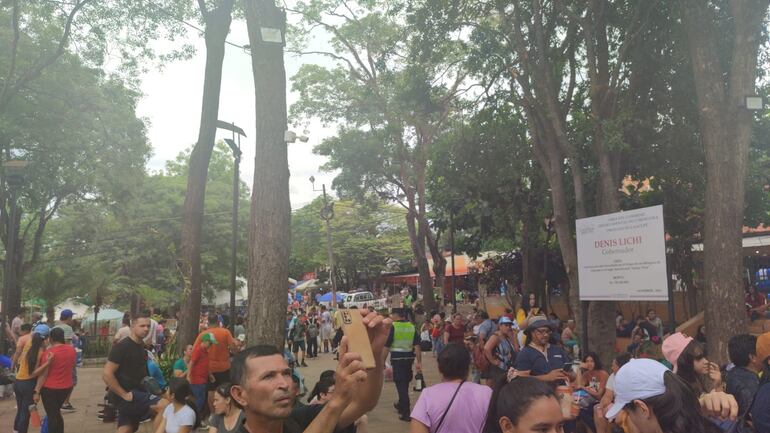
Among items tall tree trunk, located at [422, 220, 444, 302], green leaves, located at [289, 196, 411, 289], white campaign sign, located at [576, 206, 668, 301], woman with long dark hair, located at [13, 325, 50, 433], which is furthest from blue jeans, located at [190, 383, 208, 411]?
green leaves, located at [289, 196, 411, 289]

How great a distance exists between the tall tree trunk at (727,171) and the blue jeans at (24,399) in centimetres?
909

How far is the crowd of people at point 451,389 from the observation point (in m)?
2.53

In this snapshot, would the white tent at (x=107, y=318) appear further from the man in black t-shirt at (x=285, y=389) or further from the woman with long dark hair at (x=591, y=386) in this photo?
the man in black t-shirt at (x=285, y=389)

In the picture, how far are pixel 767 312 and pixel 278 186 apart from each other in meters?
15.1

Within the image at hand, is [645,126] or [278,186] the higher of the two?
[645,126]

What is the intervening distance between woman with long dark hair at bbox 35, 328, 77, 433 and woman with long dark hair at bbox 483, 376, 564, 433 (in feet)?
23.3

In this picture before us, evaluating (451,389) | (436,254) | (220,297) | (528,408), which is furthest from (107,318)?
(528,408)

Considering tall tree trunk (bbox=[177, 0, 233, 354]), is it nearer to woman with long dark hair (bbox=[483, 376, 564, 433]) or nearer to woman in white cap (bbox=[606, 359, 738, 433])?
woman with long dark hair (bbox=[483, 376, 564, 433])

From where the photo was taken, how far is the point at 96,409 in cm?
1250

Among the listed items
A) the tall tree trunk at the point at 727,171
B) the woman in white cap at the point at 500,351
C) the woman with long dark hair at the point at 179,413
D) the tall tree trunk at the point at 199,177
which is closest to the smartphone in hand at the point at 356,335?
the woman with long dark hair at the point at 179,413

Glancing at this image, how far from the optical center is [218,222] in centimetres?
3641

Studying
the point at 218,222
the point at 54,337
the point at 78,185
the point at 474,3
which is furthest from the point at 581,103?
the point at 218,222

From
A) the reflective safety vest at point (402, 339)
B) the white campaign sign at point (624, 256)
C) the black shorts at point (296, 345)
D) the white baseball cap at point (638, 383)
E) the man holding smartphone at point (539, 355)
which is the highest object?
the white campaign sign at point (624, 256)

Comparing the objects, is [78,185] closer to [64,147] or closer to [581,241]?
[64,147]
